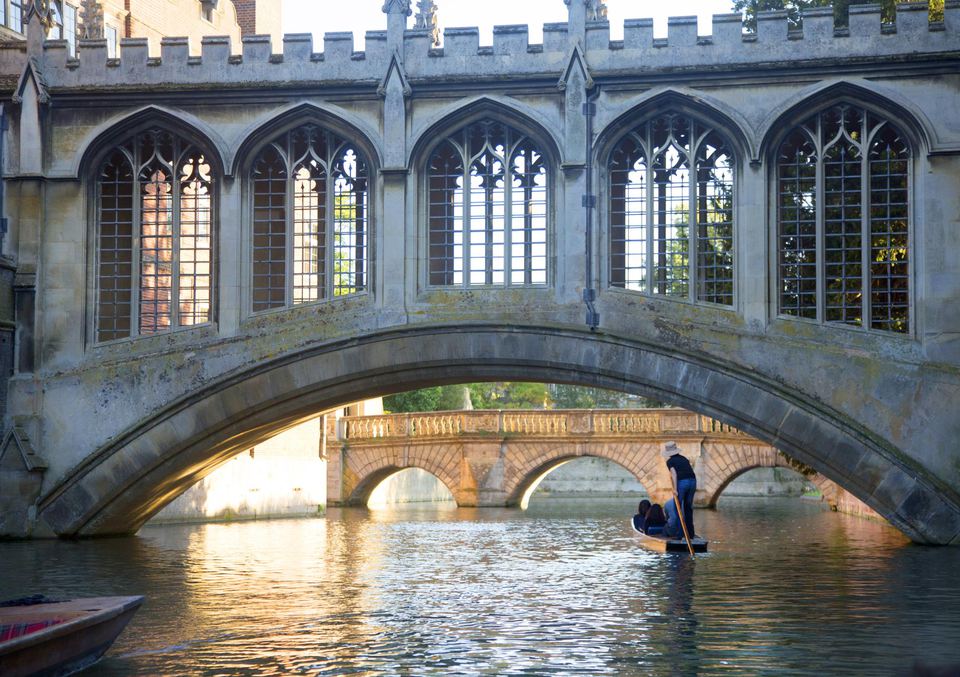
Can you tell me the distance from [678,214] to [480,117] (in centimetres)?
343

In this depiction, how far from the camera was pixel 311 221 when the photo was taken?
23953mm

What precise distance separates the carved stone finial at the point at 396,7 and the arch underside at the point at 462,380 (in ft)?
16.7

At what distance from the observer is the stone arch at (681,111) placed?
73.7 ft

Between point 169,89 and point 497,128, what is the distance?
5.33m

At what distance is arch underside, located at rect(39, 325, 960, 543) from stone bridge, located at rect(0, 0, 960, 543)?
0.04 m

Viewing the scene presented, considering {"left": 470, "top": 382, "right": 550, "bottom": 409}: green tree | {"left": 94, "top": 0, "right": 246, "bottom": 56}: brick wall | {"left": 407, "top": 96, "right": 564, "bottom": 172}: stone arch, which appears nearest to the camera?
{"left": 407, "top": 96, "right": 564, "bottom": 172}: stone arch

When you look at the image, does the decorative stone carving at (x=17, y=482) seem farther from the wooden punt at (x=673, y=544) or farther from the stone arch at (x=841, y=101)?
the stone arch at (x=841, y=101)

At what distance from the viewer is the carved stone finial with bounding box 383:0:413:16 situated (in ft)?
77.3

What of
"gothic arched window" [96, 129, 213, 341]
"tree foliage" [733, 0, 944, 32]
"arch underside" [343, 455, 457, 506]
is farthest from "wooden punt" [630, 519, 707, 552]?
"arch underside" [343, 455, 457, 506]

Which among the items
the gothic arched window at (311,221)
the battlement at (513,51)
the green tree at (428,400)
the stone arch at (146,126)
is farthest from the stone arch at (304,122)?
the green tree at (428,400)

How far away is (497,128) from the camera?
23469 millimetres

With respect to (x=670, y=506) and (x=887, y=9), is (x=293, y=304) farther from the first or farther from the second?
(x=887, y=9)

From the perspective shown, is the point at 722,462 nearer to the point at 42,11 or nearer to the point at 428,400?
the point at 428,400

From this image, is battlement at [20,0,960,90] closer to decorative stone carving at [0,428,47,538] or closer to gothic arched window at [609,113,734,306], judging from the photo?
gothic arched window at [609,113,734,306]
